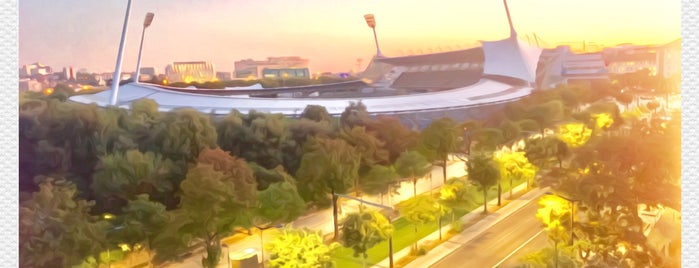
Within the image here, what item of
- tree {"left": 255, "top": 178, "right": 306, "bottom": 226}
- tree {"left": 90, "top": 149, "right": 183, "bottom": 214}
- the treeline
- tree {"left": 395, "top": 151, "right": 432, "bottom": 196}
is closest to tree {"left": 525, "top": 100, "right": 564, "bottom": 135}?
the treeline

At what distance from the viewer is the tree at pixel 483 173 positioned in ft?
13.4

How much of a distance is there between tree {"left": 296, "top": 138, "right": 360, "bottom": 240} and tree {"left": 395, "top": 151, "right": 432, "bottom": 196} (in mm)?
448

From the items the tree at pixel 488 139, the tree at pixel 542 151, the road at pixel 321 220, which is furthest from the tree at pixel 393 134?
the tree at pixel 542 151

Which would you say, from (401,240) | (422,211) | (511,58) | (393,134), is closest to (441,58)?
(511,58)

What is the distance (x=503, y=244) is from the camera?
367 centimetres

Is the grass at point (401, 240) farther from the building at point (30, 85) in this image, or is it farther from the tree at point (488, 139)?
the building at point (30, 85)

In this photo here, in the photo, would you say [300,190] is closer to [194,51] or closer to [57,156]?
[194,51]

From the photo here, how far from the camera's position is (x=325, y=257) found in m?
3.32

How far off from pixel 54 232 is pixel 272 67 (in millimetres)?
2039

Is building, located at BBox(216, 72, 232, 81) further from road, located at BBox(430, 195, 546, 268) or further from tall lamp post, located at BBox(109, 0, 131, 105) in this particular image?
road, located at BBox(430, 195, 546, 268)

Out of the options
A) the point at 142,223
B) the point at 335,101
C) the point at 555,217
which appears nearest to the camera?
the point at 555,217

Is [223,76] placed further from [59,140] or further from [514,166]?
[514,166]

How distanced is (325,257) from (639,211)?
224 centimetres

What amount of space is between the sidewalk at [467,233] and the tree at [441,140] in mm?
489
